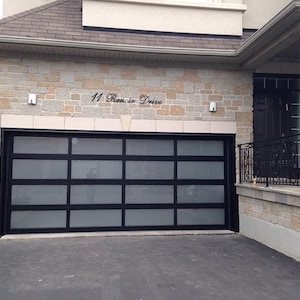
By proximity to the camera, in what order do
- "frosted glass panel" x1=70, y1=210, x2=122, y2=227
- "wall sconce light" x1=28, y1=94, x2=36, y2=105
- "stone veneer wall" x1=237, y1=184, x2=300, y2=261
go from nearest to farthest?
"stone veneer wall" x1=237, y1=184, x2=300, y2=261
"wall sconce light" x1=28, y1=94, x2=36, y2=105
"frosted glass panel" x1=70, y1=210, x2=122, y2=227

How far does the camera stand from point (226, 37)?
7680 mm

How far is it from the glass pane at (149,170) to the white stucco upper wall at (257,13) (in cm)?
401

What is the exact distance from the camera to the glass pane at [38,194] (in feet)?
22.7

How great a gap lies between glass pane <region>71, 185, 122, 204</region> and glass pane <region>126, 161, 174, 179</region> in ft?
1.42

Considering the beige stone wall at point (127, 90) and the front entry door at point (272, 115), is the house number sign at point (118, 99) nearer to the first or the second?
the beige stone wall at point (127, 90)

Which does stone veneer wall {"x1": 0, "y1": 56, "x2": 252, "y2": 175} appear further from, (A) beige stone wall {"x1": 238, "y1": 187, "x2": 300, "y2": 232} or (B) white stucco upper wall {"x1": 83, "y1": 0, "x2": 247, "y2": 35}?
(A) beige stone wall {"x1": 238, "y1": 187, "x2": 300, "y2": 232}

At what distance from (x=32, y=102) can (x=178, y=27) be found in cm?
362

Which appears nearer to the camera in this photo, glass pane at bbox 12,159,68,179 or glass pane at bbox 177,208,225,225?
glass pane at bbox 12,159,68,179

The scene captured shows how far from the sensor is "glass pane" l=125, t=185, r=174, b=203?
7.27m

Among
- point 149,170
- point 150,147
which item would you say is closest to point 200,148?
point 150,147

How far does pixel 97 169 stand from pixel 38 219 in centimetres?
160

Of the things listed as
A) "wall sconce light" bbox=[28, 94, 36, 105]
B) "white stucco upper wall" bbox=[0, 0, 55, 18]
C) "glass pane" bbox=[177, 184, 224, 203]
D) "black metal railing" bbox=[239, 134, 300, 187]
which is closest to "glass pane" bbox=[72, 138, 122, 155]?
"wall sconce light" bbox=[28, 94, 36, 105]

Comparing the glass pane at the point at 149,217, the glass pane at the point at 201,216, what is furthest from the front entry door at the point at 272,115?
the glass pane at the point at 149,217

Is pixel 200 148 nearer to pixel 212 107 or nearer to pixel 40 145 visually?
pixel 212 107
